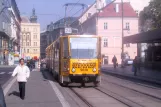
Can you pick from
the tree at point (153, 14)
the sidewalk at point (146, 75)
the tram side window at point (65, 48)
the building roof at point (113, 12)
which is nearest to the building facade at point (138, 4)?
the building roof at point (113, 12)

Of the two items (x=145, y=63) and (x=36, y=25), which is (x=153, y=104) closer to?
(x=145, y=63)

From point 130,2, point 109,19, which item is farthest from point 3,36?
point 130,2

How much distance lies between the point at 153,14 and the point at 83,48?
54977 millimetres

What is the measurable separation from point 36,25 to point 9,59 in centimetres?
5204

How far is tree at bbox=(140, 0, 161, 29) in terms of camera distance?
73.3 m

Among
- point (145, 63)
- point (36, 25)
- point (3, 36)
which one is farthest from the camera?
point (36, 25)

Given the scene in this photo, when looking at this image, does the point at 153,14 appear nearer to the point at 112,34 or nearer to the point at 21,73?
the point at 112,34

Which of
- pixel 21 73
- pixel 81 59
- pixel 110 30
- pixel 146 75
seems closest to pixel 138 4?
pixel 110 30

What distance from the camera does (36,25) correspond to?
429 feet

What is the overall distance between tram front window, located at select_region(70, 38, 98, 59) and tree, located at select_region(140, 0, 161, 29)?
165 ft

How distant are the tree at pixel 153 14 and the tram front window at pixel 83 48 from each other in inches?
1977

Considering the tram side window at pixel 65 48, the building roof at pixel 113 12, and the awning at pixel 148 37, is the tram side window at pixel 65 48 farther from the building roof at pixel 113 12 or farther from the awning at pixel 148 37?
the building roof at pixel 113 12

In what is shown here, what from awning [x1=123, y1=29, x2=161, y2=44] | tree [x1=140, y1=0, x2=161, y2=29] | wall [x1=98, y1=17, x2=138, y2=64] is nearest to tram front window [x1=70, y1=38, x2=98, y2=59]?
awning [x1=123, y1=29, x2=161, y2=44]

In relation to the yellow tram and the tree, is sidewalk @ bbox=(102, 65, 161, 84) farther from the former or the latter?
the tree
